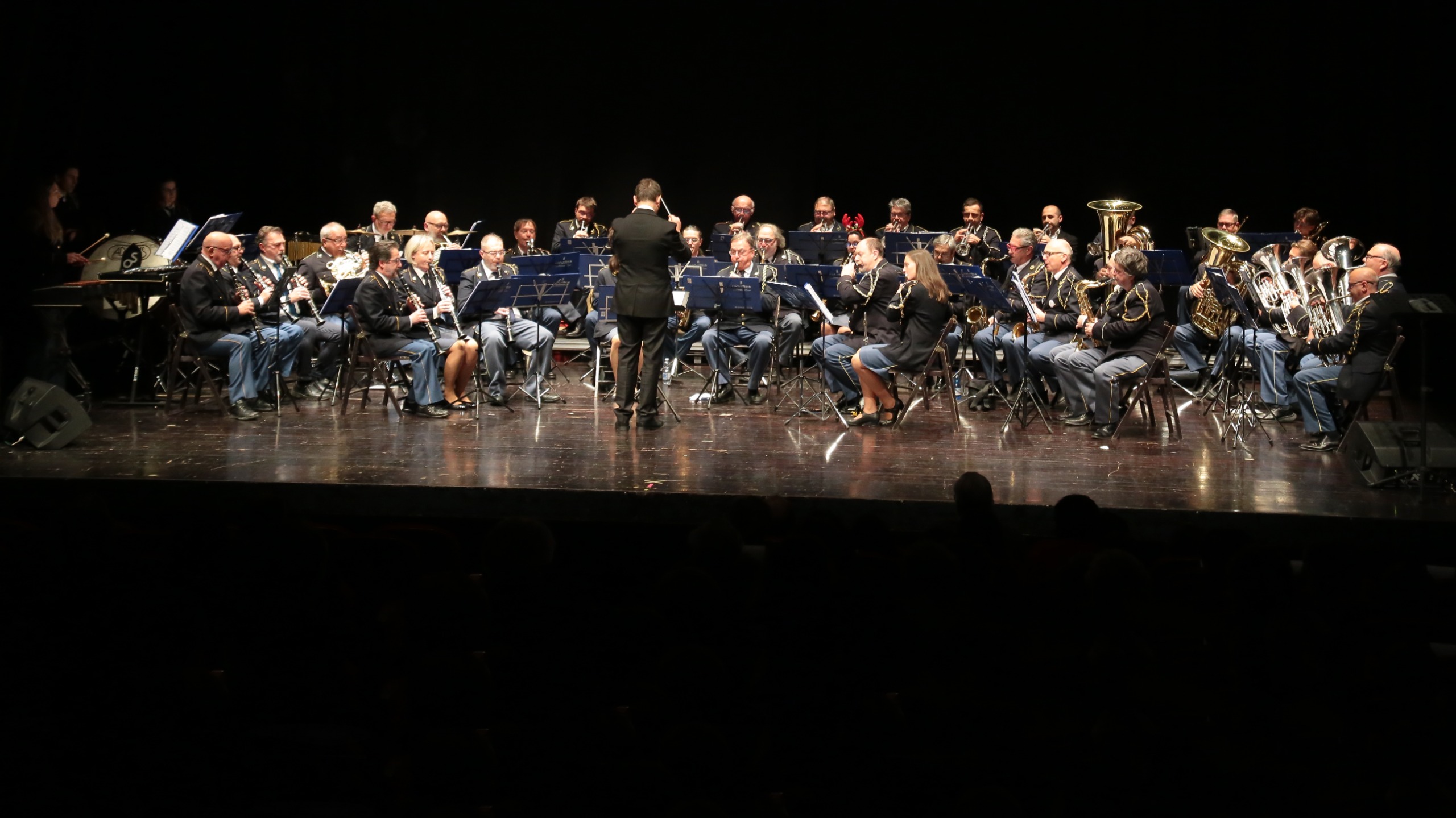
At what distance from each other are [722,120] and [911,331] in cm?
513

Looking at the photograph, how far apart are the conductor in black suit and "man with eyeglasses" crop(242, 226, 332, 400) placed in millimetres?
2495

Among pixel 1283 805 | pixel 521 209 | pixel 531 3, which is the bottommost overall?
pixel 1283 805

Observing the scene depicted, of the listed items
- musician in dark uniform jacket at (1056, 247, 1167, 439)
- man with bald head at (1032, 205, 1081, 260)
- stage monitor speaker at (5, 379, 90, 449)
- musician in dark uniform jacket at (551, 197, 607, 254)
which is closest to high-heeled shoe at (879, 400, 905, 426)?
musician in dark uniform jacket at (1056, 247, 1167, 439)

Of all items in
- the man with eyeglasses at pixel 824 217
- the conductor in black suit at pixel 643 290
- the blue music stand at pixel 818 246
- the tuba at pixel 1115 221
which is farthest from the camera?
the man with eyeglasses at pixel 824 217

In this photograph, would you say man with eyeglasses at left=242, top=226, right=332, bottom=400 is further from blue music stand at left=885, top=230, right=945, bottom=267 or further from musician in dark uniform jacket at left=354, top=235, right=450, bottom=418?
blue music stand at left=885, top=230, right=945, bottom=267

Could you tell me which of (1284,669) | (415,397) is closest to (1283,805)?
(1284,669)

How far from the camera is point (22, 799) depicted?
2213 mm

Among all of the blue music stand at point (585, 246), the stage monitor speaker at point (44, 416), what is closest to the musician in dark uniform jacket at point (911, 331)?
the blue music stand at point (585, 246)

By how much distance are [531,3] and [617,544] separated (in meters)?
8.12

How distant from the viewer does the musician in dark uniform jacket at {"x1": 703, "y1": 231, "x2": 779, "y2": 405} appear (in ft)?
29.3

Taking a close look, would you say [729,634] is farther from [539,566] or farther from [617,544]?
[617,544]

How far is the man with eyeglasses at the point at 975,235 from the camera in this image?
10.6 metres

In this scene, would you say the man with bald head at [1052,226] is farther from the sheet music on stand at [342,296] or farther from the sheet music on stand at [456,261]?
the sheet music on stand at [342,296]

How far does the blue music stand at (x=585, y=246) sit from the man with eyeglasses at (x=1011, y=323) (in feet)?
9.95
